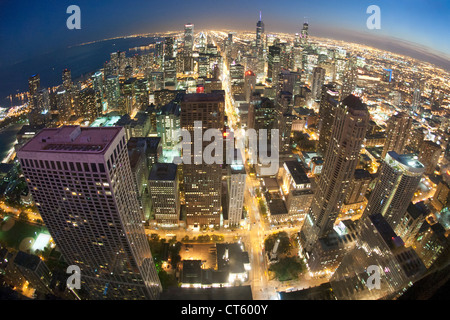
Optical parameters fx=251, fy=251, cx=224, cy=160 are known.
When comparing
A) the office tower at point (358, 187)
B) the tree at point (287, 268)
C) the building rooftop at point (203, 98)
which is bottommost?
the tree at point (287, 268)

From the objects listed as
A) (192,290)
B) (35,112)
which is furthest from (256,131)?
(35,112)

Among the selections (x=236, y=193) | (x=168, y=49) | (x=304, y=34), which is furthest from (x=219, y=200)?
(x=304, y=34)

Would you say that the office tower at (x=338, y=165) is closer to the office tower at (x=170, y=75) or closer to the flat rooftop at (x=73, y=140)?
the flat rooftop at (x=73, y=140)

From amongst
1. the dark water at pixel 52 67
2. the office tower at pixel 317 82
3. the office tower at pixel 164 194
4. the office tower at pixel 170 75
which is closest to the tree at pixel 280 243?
the office tower at pixel 164 194

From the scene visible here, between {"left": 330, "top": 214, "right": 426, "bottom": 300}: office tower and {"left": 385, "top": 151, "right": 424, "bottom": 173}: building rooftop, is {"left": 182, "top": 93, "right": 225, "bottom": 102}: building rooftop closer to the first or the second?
{"left": 330, "top": 214, "right": 426, "bottom": 300}: office tower

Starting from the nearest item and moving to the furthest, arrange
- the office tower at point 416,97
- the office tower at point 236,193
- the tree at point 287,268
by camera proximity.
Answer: the tree at point 287,268, the office tower at point 236,193, the office tower at point 416,97

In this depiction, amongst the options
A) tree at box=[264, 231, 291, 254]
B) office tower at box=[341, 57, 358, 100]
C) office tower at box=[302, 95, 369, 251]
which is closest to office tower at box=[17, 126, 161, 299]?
tree at box=[264, 231, 291, 254]
